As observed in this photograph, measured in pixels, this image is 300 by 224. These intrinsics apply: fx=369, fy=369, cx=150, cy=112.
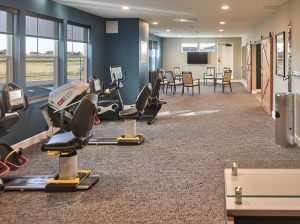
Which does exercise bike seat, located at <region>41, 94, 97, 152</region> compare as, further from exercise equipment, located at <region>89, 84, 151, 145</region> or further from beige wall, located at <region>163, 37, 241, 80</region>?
beige wall, located at <region>163, 37, 241, 80</region>

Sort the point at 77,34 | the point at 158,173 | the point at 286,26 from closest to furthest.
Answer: the point at 158,173
the point at 286,26
the point at 77,34

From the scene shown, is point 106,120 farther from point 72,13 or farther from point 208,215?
point 208,215

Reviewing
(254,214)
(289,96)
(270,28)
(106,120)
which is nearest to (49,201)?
(254,214)

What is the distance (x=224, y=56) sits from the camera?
2092 centimetres

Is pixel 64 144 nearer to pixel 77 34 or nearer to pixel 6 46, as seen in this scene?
pixel 6 46

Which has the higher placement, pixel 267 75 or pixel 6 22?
pixel 6 22

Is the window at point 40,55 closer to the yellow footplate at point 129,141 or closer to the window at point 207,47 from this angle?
the yellow footplate at point 129,141

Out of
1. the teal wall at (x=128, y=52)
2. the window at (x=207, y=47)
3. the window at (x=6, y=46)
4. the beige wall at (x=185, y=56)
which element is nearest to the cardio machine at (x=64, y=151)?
the window at (x=6, y=46)

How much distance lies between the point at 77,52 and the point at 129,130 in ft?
10.5

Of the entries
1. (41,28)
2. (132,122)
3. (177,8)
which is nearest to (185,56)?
(177,8)

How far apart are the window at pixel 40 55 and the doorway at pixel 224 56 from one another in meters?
14.9

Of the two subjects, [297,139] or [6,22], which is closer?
[6,22]

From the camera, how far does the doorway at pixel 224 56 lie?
20.8m

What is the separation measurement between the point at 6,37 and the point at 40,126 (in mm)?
1596
